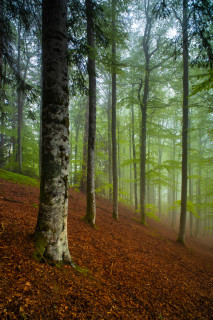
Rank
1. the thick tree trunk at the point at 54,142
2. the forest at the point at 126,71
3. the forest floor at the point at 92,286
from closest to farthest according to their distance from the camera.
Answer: the forest floor at the point at 92,286 → the thick tree trunk at the point at 54,142 → the forest at the point at 126,71

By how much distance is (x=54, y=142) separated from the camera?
2.75 m

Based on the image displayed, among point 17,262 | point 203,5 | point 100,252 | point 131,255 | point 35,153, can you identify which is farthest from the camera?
point 35,153

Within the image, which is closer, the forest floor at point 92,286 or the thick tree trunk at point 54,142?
the forest floor at point 92,286

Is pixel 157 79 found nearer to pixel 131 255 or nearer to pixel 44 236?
pixel 131 255

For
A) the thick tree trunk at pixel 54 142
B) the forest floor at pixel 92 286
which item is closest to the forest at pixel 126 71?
the thick tree trunk at pixel 54 142

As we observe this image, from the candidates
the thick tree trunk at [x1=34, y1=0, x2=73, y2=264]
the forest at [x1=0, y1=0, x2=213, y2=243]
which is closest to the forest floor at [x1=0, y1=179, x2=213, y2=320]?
the thick tree trunk at [x1=34, y1=0, x2=73, y2=264]

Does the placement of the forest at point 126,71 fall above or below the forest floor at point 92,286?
above

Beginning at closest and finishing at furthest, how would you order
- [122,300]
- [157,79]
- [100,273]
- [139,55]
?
[122,300], [100,273], [157,79], [139,55]

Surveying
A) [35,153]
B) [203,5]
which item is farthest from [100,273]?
[35,153]

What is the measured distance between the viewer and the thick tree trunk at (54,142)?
2693 millimetres

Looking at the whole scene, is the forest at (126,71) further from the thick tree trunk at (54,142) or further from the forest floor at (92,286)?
the forest floor at (92,286)

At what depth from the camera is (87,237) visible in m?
5.00

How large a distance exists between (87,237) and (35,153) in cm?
1391

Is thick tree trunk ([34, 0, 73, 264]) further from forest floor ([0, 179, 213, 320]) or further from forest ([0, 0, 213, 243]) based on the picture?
forest ([0, 0, 213, 243])
